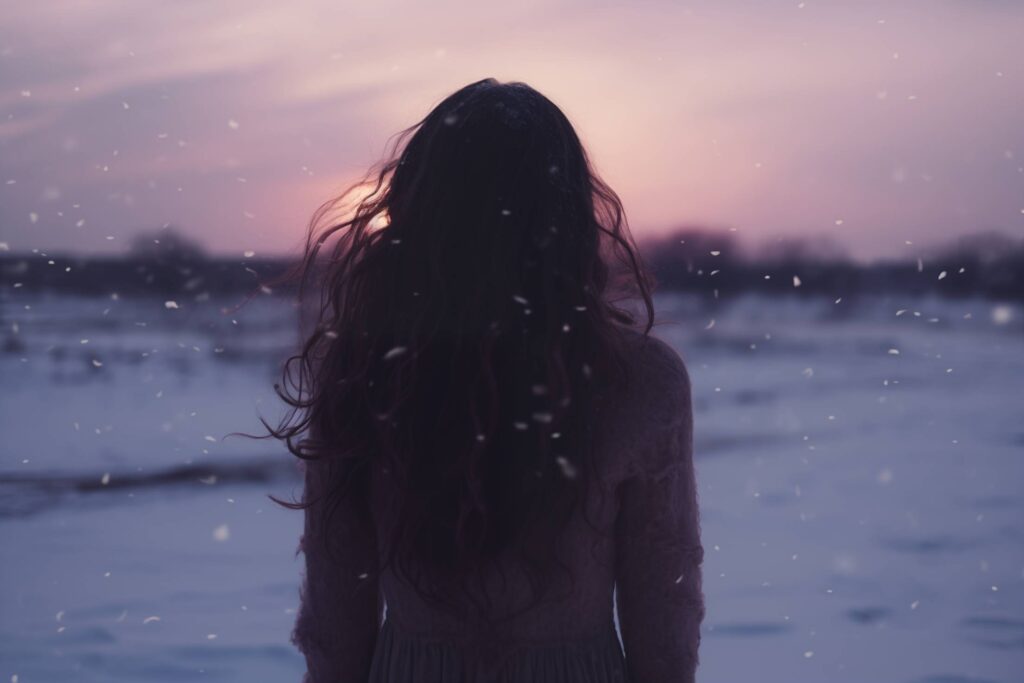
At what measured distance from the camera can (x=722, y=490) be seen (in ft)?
22.7

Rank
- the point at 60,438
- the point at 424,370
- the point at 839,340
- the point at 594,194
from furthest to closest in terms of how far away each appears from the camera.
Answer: the point at 839,340 → the point at 60,438 → the point at 594,194 → the point at 424,370

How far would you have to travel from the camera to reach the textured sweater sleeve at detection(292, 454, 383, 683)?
102 cm

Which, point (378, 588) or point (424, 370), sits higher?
point (424, 370)

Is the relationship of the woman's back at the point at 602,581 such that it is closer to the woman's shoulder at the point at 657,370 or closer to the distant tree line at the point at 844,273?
the woman's shoulder at the point at 657,370

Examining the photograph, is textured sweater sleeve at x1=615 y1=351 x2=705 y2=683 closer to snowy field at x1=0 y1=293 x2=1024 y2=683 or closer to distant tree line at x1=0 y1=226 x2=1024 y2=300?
snowy field at x1=0 y1=293 x2=1024 y2=683

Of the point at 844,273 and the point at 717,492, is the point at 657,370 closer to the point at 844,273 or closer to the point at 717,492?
the point at 717,492

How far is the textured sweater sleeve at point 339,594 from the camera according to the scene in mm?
1020

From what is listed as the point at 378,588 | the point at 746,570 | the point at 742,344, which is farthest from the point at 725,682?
the point at 742,344

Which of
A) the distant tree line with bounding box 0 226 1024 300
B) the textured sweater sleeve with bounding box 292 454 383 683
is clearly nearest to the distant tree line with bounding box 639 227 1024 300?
the distant tree line with bounding box 0 226 1024 300

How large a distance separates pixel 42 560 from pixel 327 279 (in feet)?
15.5

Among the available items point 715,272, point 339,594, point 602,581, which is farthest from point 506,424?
point 715,272

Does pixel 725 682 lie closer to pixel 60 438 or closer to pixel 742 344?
pixel 60 438

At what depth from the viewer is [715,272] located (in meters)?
13.9

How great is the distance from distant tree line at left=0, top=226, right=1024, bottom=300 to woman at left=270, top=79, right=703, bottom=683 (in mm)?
8355
